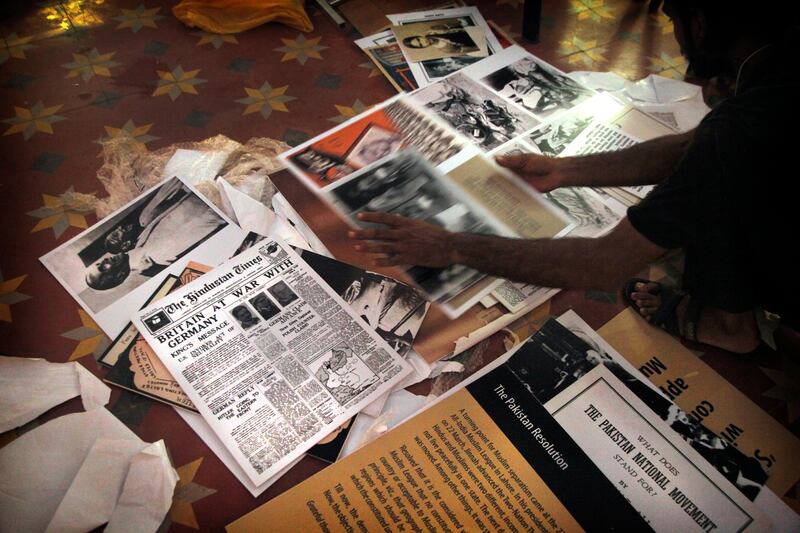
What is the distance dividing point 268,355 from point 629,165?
63 centimetres

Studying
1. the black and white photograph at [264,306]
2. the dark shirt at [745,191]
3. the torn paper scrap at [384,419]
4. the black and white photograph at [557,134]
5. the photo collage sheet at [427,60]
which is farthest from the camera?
the photo collage sheet at [427,60]

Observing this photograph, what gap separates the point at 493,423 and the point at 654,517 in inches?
8.4

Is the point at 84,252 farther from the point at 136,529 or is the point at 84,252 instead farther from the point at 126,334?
the point at 136,529

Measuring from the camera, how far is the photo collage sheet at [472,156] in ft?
2.89

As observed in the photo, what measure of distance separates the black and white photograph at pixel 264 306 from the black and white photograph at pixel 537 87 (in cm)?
64

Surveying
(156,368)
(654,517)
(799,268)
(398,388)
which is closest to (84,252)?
(156,368)

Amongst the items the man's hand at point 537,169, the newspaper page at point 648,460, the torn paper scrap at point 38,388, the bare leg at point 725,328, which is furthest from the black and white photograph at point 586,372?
the torn paper scrap at point 38,388

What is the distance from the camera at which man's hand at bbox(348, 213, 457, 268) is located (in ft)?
2.58

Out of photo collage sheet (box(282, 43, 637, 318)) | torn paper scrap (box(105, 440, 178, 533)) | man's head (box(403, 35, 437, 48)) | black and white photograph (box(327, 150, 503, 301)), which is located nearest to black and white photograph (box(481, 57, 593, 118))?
photo collage sheet (box(282, 43, 637, 318))

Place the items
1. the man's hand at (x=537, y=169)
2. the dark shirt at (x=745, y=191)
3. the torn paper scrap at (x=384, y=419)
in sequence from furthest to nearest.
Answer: the man's hand at (x=537, y=169) < the torn paper scrap at (x=384, y=419) < the dark shirt at (x=745, y=191)

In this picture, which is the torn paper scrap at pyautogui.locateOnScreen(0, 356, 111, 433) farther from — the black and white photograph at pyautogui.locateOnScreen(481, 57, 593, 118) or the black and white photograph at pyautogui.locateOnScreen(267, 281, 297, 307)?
the black and white photograph at pyautogui.locateOnScreen(481, 57, 593, 118)

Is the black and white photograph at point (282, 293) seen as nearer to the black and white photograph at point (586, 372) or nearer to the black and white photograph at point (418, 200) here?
the black and white photograph at point (418, 200)

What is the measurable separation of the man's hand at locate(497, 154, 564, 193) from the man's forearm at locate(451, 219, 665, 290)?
0.21 m

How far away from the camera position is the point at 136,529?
0.63 meters
